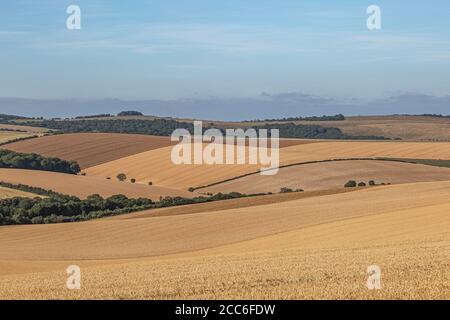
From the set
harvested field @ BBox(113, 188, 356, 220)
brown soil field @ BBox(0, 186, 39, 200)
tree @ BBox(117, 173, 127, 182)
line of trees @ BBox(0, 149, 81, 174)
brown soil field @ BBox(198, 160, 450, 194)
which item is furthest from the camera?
line of trees @ BBox(0, 149, 81, 174)

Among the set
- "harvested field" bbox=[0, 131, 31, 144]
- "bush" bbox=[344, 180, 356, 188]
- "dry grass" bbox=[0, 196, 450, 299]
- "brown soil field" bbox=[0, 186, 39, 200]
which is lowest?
"brown soil field" bbox=[0, 186, 39, 200]

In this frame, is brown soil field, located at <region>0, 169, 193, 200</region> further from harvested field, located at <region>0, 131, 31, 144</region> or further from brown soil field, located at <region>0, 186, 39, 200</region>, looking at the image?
harvested field, located at <region>0, 131, 31, 144</region>

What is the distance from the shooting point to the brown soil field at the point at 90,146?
103562 mm

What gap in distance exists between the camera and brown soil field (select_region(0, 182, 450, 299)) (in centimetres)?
1598

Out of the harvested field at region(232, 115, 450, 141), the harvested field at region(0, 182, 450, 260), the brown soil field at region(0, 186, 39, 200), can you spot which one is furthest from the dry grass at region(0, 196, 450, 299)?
the harvested field at region(232, 115, 450, 141)

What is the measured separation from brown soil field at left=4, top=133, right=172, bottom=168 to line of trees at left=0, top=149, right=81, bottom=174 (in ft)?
10.7

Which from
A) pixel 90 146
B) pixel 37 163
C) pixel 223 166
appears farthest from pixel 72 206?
pixel 90 146

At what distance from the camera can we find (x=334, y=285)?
16.2m

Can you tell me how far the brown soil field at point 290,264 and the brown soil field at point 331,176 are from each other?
25.0m

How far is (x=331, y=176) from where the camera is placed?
248ft

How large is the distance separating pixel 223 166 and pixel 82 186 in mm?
16429

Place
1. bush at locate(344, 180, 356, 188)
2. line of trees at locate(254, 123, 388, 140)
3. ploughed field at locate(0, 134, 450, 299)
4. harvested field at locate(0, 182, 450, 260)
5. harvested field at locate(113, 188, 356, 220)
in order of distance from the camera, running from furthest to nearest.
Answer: line of trees at locate(254, 123, 388, 140), bush at locate(344, 180, 356, 188), harvested field at locate(113, 188, 356, 220), harvested field at locate(0, 182, 450, 260), ploughed field at locate(0, 134, 450, 299)

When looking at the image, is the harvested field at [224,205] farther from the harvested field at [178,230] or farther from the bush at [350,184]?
the bush at [350,184]
